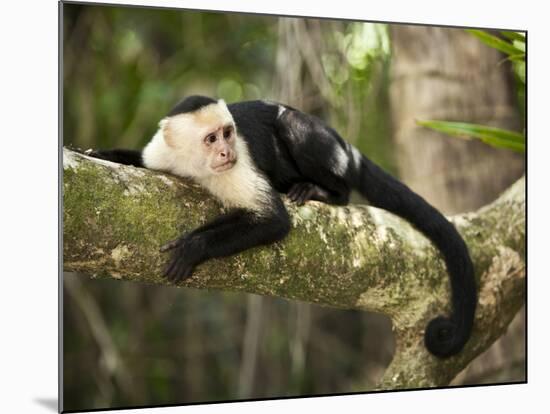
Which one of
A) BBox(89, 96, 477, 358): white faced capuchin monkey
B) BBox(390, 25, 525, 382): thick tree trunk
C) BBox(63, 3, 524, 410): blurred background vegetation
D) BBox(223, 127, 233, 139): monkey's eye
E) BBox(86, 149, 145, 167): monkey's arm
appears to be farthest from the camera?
BBox(390, 25, 525, 382): thick tree trunk

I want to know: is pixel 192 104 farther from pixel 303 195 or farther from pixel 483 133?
pixel 483 133

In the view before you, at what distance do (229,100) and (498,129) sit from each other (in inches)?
51.4

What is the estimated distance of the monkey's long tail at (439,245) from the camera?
2912mm

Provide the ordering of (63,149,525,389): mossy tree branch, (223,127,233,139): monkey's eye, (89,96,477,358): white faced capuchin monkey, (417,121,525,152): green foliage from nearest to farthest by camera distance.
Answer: (63,149,525,389): mossy tree branch < (89,96,477,358): white faced capuchin monkey < (223,127,233,139): monkey's eye < (417,121,525,152): green foliage

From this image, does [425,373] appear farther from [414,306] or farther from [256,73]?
[256,73]

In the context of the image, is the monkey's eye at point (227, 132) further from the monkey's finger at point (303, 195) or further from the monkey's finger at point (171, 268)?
the monkey's finger at point (171, 268)

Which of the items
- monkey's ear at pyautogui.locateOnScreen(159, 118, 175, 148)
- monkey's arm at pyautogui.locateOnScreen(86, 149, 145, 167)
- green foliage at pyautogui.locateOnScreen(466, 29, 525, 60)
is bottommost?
monkey's arm at pyautogui.locateOnScreen(86, 149, 145, 167)

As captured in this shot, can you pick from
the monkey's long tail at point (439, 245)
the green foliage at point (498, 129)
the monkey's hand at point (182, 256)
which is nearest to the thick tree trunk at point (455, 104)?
the green foliage at point (498, 129)

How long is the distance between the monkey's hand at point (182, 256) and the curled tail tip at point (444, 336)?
1134mm

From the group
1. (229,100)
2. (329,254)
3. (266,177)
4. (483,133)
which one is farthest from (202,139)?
(483,133)

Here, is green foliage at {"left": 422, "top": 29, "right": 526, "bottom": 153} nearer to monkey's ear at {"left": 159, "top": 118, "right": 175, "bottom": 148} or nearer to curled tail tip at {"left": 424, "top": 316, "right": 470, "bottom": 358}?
curled tail tip at {"left": 424, "top": 316, "right": 470, "bottom": 358}

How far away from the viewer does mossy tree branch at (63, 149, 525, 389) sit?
7.30ft

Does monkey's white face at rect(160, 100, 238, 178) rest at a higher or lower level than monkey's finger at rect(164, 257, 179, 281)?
higher

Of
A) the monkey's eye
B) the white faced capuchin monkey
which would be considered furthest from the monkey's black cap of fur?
the monkey's eye
